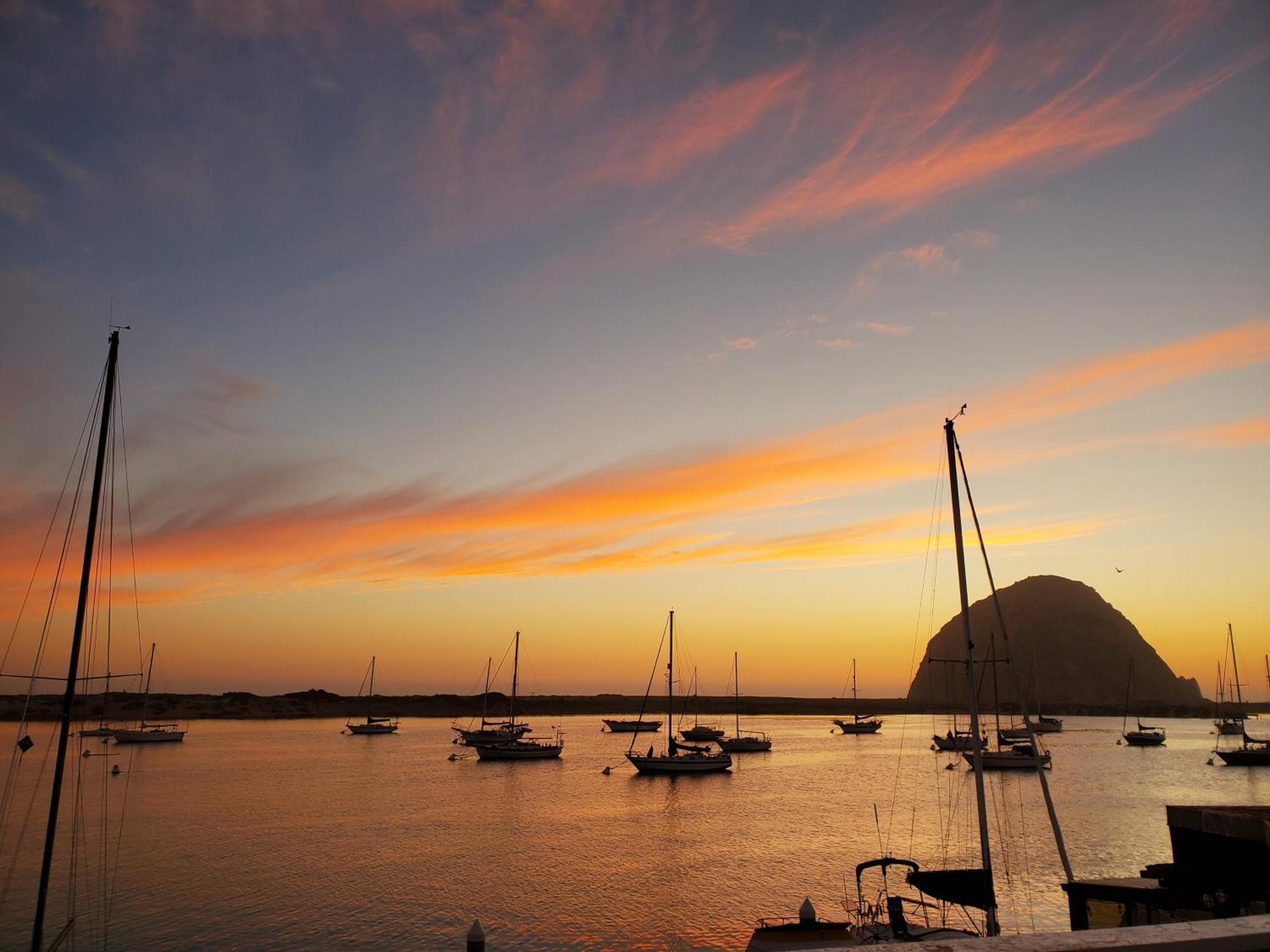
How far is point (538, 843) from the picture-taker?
46.4m

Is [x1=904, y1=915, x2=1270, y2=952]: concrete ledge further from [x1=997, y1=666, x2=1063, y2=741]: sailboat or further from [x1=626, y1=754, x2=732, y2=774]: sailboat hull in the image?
[x1=997, y1=666, x2=1063, y2=741]: sailboat

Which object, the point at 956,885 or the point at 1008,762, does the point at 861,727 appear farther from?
the point at 956,885

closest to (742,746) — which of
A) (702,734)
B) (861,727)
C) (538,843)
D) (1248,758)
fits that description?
(702,734)

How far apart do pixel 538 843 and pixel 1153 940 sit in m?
46.3

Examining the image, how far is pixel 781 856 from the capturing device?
4156cm

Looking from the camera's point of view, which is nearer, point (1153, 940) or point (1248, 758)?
point (1153, 940)

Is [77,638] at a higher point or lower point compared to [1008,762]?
higher

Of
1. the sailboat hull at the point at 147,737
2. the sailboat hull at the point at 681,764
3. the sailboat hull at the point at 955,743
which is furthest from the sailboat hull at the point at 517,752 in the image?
the sailboat hull at the point at 955,743

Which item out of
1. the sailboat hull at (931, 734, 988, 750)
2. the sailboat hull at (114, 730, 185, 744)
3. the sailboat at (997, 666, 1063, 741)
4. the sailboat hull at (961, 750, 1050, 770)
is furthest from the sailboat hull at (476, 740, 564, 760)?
the sailboat at (997, 666, 1063, 741)

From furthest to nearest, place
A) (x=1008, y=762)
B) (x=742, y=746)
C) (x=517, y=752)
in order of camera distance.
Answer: (x=742, y=746) < (x=517, y=752) < (x=1008, y=762)

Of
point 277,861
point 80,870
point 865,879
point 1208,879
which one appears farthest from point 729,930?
point 80,870

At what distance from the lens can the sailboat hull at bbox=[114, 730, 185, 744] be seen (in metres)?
108

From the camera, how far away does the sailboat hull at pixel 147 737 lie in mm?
108312

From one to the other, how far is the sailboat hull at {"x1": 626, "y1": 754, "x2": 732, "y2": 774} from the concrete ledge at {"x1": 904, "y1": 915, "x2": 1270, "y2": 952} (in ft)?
268
